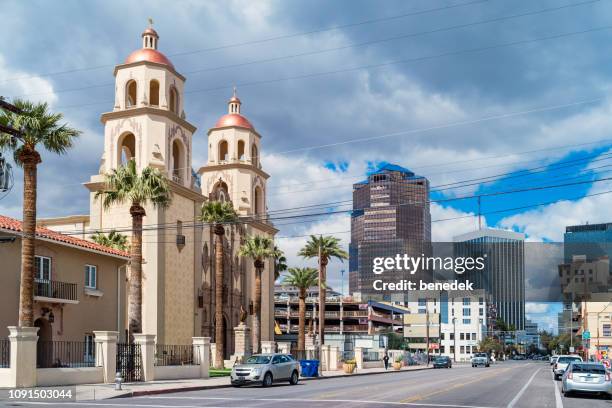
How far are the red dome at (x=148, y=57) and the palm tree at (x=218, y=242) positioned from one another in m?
12.1

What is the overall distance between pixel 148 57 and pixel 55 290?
2707 centimetres

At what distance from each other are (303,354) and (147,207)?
16.6 metres

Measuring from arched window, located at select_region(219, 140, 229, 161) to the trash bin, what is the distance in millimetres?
35941

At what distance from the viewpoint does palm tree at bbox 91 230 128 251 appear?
5400 centimetres

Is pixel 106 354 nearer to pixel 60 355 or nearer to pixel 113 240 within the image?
pixel 60 355

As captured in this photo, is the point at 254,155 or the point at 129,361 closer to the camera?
the point at 129,361

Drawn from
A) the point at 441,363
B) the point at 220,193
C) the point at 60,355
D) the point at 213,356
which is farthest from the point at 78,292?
the point at 441,363

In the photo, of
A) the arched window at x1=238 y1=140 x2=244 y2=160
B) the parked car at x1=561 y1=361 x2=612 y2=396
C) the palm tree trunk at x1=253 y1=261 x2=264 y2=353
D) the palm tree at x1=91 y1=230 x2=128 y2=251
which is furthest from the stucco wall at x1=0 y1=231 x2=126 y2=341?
the arched window at x1=238 y1=140 x2=244 y2=160

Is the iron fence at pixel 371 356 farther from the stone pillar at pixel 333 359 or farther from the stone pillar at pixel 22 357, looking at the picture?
the stone pillar at pixel 22 357

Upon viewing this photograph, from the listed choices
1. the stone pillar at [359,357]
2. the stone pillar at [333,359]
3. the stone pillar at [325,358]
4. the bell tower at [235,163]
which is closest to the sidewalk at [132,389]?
the stone pillar at [325,358]

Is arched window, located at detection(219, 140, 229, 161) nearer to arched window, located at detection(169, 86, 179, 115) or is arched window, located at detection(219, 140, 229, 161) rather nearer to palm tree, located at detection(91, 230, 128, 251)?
arched window, located at detection(169, 86, 179, 115)

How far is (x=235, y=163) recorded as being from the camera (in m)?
76.9

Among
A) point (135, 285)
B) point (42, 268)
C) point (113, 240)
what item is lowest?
point (135, 285)

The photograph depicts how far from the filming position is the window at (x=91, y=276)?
4184 cm
